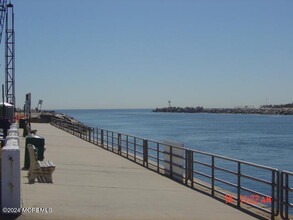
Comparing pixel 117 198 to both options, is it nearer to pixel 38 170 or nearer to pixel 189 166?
pixel 38 170

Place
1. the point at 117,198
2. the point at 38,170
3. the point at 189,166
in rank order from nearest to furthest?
1. the point at 117,198
2. the point at 38,170
3. the point at 189,166

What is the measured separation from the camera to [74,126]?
3531 centimetres

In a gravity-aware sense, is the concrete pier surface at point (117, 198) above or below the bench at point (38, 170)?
below

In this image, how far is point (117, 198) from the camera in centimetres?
996

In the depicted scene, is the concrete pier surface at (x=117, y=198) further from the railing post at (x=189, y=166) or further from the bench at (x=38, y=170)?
the railing post at (x=189, y=166)

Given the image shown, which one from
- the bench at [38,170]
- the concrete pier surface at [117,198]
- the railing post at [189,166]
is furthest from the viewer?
the railing post at [189,166]

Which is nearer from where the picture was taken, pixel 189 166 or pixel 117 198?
pixel 117 198

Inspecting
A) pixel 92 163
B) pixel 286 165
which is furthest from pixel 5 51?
pixel 92 163

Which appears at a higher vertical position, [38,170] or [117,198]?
[38,170]

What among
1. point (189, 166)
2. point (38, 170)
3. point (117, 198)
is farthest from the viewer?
→ point (189, 166)

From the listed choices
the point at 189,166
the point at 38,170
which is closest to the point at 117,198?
→ the point at 38,170

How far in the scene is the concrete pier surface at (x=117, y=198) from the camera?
840cm

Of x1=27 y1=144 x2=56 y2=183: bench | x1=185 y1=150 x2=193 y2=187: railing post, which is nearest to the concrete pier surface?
x1=27 y1=144 x2=56 y2=183: bench

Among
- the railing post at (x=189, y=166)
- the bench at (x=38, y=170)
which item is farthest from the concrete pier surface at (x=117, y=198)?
the railing post at (x=189, y=166)
